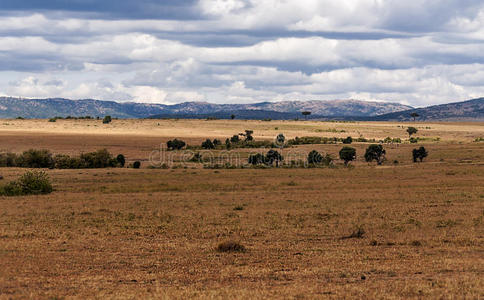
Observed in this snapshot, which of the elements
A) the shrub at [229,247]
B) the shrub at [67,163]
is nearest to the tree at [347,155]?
the shrub at [67,163]

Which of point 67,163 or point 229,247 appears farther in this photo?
point 67,163

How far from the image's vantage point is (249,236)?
24312mm

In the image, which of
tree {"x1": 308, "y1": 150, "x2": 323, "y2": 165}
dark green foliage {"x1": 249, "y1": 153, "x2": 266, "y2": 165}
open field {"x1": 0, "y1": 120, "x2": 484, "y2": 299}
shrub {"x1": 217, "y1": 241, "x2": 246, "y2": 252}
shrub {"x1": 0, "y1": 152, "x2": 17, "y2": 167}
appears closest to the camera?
open field {"x1": 0, "y1": 120, "x2": 484, "y2": 299}

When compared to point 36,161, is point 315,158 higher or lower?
lower

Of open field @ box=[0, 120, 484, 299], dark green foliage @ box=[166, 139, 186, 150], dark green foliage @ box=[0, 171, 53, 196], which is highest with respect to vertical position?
dark green foliage @ box=[166, 139, 186, 150]

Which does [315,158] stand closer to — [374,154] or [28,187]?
[374,154]

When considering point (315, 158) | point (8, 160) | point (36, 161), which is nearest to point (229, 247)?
point (36, 161)

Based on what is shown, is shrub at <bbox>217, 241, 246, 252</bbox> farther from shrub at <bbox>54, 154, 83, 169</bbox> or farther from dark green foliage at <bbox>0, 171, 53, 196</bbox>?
→ shrub at <bbox>54, 154, 83, 169</bbox>

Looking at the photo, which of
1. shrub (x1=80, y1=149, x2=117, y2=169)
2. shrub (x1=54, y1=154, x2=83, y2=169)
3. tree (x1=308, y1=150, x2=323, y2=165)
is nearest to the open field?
shrub (x1=54, y1=154, x2=83, y2=169)

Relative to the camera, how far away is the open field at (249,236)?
50.3ft

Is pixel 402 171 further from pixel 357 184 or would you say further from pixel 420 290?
pixel 420 290

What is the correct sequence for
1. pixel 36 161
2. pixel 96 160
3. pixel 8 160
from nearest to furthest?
pixel 36 161, pixel 96 160, pixel 8 160

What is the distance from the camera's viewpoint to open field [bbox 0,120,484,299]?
1534 centimetres

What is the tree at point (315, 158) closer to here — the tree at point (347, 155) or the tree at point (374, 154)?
the tree at point (347, 155)
